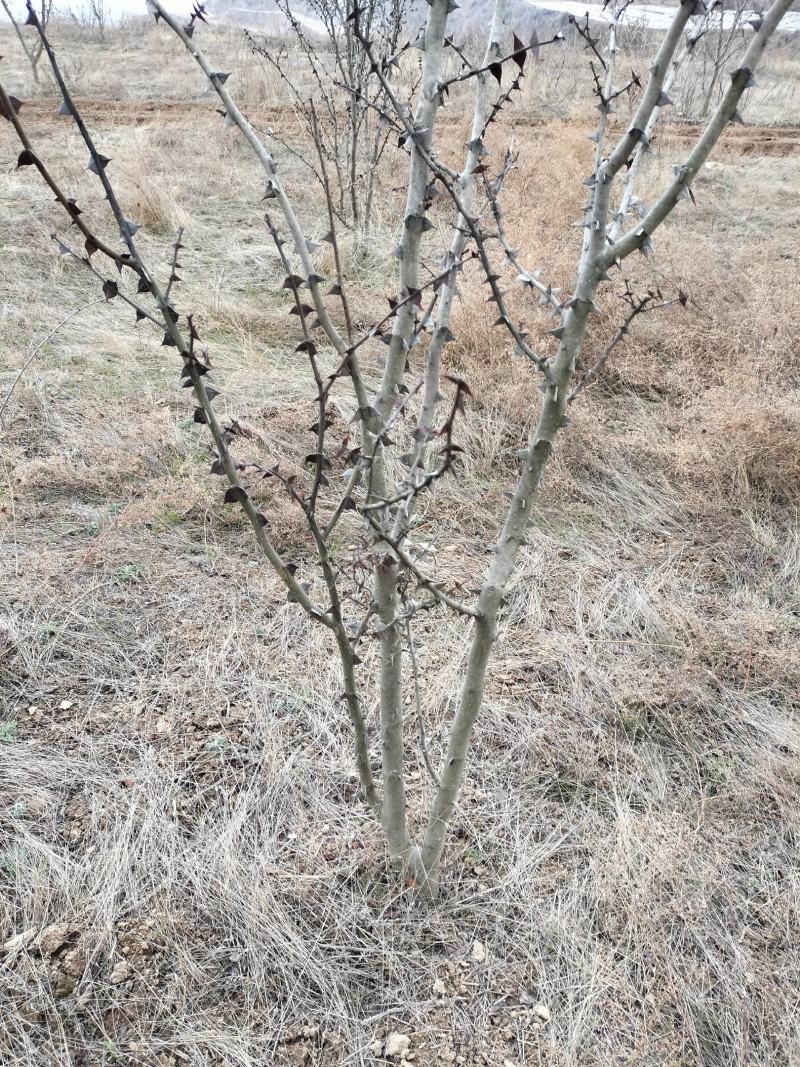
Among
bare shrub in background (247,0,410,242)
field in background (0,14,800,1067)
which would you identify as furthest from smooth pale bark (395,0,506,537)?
bare shrub in background (247,0,410,242)

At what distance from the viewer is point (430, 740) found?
2330 millimetres

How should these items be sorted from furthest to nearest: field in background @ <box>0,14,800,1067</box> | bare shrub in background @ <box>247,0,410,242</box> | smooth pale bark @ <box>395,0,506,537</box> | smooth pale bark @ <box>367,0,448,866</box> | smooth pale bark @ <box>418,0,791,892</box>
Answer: bare shrub in background @ <box>247,0,410,242</box>, field in background @ <box>0,14,800,1067</box>, smooth pale bark @ <box>395,0,506,537</box>, smooth pale bark @ <box>367,0,448,866</box>, smooth pale bark @ <box>418,0,791,892</box>

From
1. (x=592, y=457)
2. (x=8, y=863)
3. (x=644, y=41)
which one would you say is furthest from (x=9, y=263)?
(x=644, y=41)

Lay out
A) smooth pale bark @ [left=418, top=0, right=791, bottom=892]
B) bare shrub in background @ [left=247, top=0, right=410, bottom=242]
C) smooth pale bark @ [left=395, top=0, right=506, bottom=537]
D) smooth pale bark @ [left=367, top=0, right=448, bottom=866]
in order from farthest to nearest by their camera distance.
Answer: bare shrub in background @ [left=247, top=0, right=410, bottom=242], smooth pale bark @ [left=395, top=0, right=506, bottom=537], smooth pale bark @ [left=367, top=0, right=448, bottom=866], smooth pale bark @ [left=418, top=0, right=791, bottom=892]

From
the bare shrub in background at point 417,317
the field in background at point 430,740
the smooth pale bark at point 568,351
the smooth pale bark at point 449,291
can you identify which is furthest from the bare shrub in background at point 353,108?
the smooth pale bark at point 568,351

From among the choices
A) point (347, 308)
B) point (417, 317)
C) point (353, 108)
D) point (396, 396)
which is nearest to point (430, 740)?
point (396, 396)

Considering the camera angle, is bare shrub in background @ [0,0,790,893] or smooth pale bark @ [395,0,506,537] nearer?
bare shrub in background @ [0,0,790,893]

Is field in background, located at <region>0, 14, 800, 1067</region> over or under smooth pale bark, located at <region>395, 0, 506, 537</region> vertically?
under

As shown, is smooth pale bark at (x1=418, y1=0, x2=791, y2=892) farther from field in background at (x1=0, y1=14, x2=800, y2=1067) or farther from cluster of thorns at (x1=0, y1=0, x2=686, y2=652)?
field in background at (x1=0, y1=14, x2=800, y2=1067)

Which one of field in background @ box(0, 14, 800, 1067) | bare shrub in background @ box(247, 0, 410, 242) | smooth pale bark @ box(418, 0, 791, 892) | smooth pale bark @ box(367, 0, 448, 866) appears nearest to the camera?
smooth pale bark @ box(418, 0, 791, 892)

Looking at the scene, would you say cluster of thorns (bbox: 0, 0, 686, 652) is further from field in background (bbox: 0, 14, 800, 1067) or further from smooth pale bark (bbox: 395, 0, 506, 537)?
field in background (bbox: 0, 14, 800, 1067)

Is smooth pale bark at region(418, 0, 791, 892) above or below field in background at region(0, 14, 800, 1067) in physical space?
above

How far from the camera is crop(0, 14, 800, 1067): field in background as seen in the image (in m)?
1.65

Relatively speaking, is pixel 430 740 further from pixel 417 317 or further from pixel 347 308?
pixel 347 308
